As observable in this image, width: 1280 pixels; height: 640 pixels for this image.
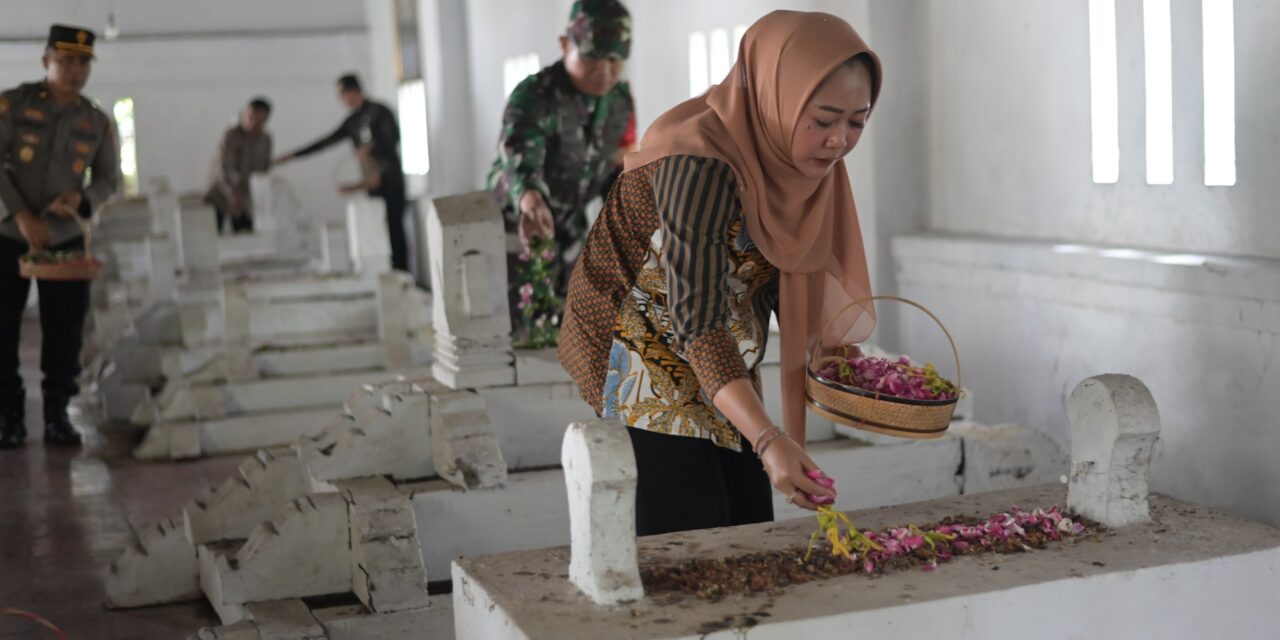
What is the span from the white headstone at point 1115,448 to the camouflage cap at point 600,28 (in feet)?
8.39

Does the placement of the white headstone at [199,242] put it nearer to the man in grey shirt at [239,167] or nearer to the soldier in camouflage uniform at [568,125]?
the soldier in camouflage uniform at [568,125]

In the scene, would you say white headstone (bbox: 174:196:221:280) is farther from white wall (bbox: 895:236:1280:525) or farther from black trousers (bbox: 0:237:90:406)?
white wall (bbox: 895:236:1280:525)

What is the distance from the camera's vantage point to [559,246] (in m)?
5.62

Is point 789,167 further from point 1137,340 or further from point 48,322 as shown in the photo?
point 48,322

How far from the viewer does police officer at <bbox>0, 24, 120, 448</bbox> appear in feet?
23.2

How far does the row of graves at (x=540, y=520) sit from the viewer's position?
2.52 m

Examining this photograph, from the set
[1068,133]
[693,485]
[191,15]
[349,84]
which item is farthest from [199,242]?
[191,15]

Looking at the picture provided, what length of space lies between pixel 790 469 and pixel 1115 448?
2.97 feet

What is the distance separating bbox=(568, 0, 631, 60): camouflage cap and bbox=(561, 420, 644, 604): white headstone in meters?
2.73

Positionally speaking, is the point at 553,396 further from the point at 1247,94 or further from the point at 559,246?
the point at 1247,94

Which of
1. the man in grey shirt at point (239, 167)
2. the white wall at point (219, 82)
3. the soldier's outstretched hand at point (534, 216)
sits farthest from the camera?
the white wall at point (219, 82)

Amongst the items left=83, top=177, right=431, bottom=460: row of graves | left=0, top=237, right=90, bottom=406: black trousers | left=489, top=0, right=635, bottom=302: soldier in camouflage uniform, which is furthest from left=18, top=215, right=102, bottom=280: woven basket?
left=489, top=0, right=635, bottom=302: soldier in camouflage uniform

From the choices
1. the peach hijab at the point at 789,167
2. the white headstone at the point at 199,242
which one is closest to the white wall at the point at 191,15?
the white headstone at the point at 199,242

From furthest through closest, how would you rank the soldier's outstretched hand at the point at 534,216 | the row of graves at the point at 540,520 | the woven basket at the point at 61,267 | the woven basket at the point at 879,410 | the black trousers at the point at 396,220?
the black trousers at the point at 396,220 < the woven basket at the point at 61,267 < the soldier's outstretched hand at the point at 534,216 < the woven basket at the point at 879,410 < the row of graves at the point at 540,520
